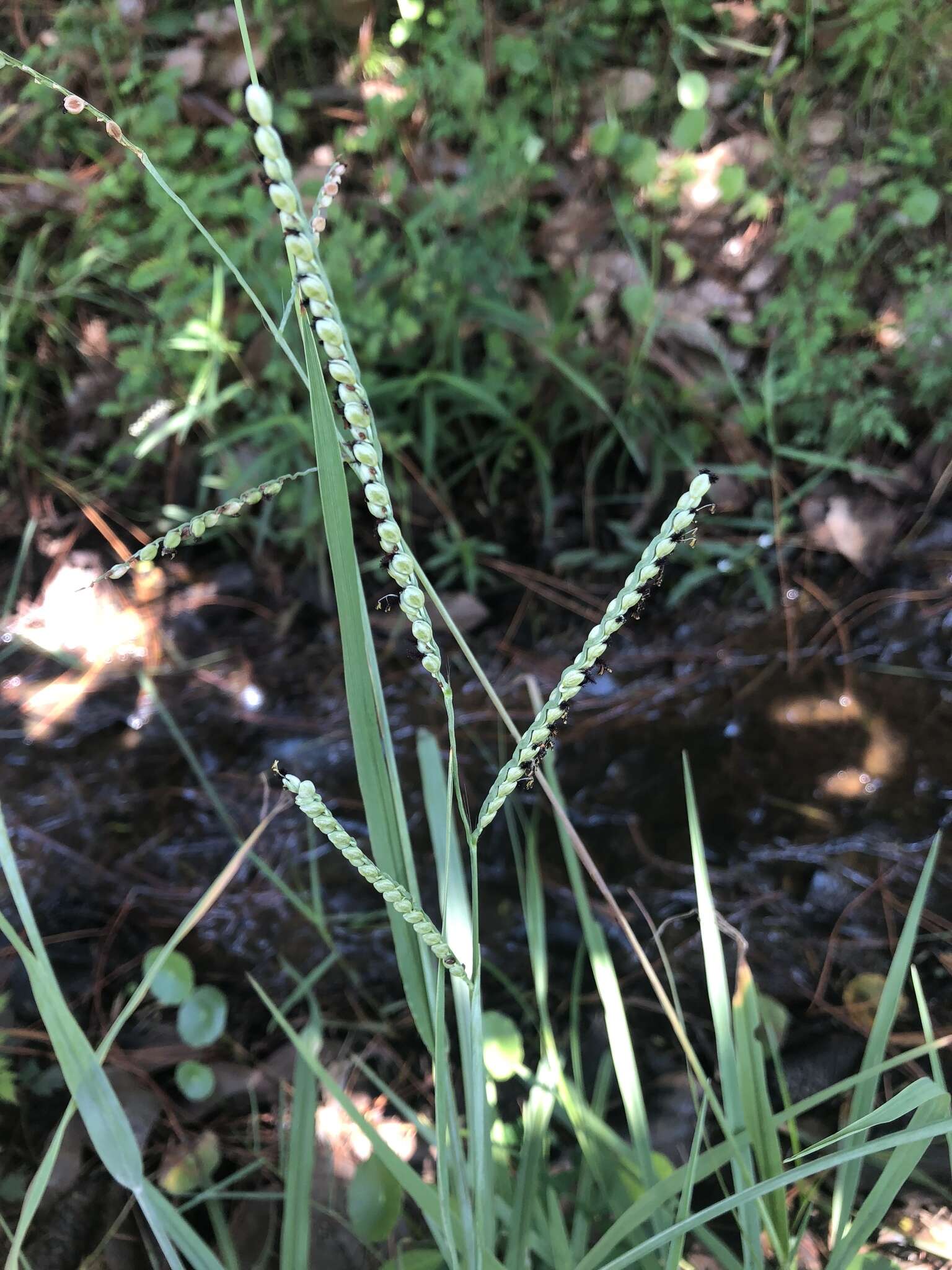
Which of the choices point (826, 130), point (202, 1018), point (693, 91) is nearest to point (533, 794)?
point (202, 1018)

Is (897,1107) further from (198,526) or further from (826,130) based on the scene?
(826,130)

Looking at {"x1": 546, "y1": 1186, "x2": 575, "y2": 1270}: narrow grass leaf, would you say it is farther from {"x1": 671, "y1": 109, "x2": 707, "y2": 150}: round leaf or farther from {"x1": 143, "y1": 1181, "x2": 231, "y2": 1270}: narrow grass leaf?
{"x1": 671, "y1": 109, "x2": 707, "y2": 150}: round leaf

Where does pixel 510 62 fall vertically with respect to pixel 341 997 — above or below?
above

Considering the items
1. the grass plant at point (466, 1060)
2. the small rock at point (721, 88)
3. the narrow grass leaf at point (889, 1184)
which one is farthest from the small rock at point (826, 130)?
the narrow grass leaf at point (889, 1184)

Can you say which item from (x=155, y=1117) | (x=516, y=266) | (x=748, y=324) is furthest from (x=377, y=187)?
(x=155, y=1117)

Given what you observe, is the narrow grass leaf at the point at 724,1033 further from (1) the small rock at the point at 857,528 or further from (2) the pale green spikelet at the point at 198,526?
(1) the small rock at the point at 857,528

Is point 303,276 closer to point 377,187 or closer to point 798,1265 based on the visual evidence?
point 798,1265
